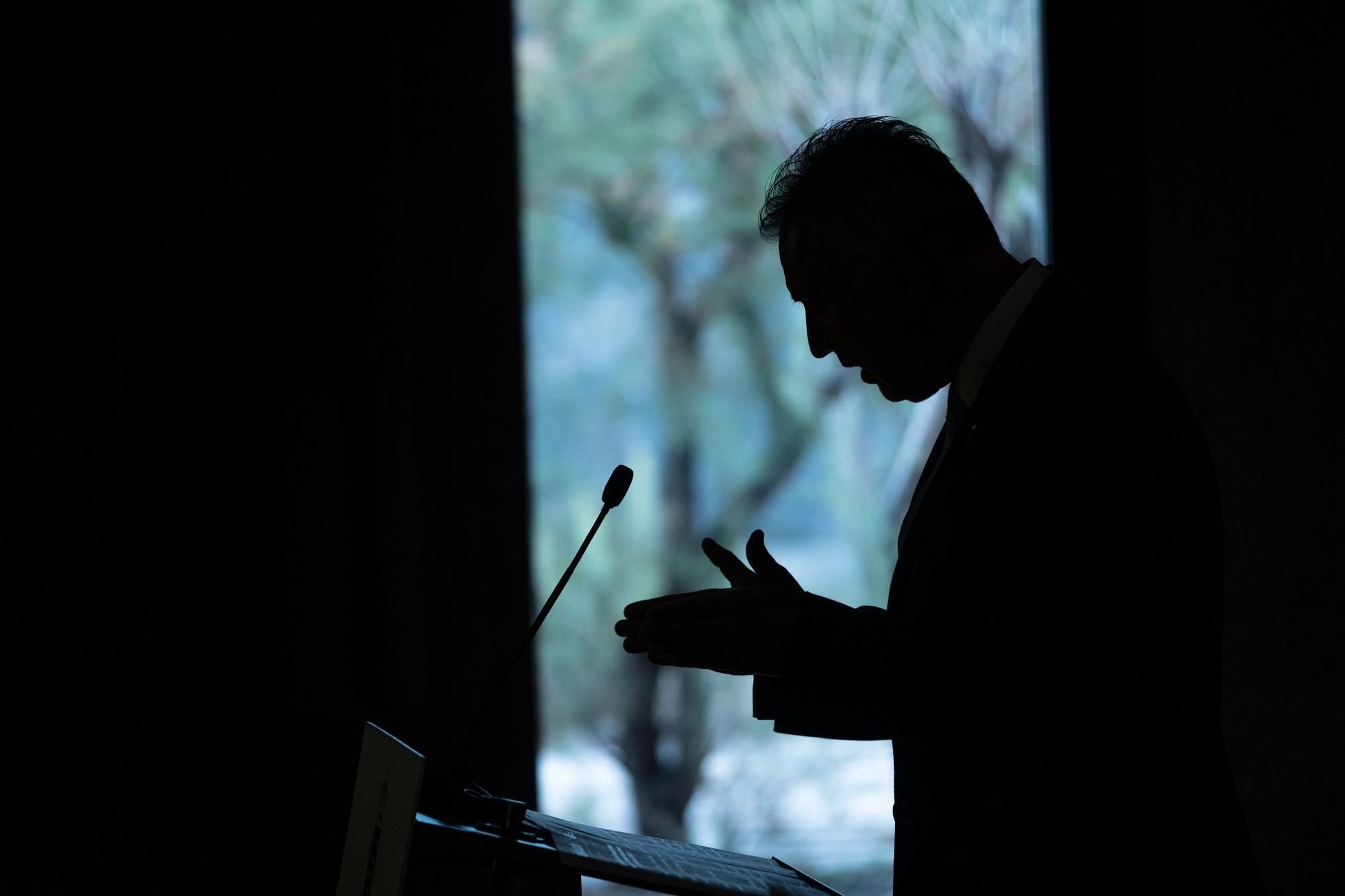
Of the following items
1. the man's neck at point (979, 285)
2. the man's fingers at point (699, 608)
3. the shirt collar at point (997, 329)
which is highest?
the man's neck at point (979, 285)

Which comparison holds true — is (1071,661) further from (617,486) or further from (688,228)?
(688,228)

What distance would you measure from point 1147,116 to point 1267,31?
0.31m

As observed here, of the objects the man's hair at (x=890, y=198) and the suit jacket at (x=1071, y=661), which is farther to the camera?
the man's hair at (x=890, y=198)

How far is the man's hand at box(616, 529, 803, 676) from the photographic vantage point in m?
0.88

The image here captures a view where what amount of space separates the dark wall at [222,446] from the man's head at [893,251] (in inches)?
40.0

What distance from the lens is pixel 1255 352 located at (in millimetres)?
1706

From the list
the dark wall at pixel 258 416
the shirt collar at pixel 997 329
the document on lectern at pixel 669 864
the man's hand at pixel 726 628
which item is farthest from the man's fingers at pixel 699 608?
the dark wall at pixel 258 416

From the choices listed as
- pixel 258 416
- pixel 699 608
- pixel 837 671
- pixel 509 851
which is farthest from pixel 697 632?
pixel 258 416

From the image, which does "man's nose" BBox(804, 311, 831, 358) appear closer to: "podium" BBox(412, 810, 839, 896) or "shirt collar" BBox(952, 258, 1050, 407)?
"shirt collar" BBox(952, 258, 1050, 407)

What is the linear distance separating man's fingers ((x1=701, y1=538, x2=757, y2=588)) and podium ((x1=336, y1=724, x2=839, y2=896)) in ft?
0.85

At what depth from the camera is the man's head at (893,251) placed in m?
1.02

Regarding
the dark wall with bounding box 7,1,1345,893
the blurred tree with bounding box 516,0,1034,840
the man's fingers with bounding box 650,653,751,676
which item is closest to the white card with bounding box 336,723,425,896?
the man's fingers with bounding box 650,653,751,676

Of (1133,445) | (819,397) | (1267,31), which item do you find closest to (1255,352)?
(1267,31)

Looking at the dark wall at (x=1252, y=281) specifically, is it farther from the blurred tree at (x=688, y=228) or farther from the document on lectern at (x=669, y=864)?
the document on lectern at (x=669, y=864)
